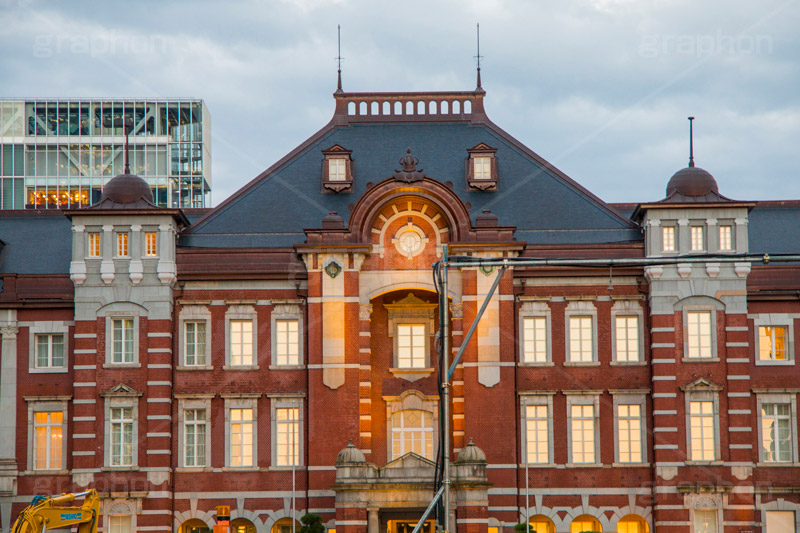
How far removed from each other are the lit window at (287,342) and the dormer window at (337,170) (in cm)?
686

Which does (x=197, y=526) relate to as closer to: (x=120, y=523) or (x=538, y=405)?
(x=120, y=523)

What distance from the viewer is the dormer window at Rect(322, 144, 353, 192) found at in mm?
56719

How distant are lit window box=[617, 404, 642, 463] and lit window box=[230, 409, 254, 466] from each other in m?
15.3

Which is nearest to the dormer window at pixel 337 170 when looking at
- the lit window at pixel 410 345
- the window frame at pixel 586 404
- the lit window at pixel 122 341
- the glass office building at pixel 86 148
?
the lit window at pixel 410 345

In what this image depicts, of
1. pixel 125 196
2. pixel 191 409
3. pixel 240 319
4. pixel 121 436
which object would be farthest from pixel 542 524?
pixel 125 196

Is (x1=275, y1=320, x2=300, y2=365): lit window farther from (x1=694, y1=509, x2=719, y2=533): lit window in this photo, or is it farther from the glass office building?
the glass office building

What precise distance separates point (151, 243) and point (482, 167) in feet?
49.0

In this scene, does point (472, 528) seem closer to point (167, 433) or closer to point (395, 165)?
point (167, 433)

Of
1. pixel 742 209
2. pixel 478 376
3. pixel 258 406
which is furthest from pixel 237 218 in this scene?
pixel 742 209

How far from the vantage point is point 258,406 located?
5312cm

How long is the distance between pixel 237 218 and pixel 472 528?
57.5 ft

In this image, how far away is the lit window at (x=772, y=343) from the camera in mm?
53688

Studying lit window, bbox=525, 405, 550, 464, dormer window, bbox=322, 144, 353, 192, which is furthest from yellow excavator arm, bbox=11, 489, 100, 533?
dormer window, bbox=322, 144, 353, 192

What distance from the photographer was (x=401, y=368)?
176ft
